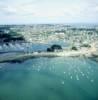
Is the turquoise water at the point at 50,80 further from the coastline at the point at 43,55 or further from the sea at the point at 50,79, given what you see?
the coastline at the point at 43,55

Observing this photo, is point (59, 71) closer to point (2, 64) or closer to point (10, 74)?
point (10, 74)

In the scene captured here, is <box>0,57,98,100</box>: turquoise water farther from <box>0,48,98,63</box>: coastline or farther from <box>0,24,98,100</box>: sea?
<box>0,48,98,63</box>: coastline

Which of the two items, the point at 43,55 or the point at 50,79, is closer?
the point at 50,79

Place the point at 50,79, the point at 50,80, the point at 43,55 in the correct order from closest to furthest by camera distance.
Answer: the point at 50,80
the point at 50,79
the point at 43,55

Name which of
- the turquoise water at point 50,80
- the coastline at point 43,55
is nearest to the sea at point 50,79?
the turquoise water at point 50,80

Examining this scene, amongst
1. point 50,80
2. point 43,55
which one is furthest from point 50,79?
point 43,55

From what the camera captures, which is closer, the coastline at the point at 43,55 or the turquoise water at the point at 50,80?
the turquoise water at the point at 50,80

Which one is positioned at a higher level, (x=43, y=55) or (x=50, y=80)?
(x=50, y=80)

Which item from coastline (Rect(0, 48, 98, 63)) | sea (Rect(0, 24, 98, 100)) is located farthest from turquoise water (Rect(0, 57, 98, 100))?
coastline (Rect(0, 48, 98, 63))

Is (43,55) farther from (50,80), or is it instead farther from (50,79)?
(50,80)
